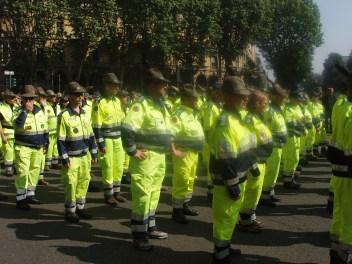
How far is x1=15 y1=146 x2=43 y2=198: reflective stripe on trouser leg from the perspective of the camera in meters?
9.53

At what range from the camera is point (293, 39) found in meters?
66.3

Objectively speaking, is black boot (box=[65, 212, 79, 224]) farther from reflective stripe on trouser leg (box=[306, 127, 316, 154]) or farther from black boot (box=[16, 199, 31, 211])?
reflective stripe on trouser leg (box=[306, 127, 316, 154])

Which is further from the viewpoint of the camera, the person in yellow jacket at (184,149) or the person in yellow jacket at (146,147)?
the person in yellow jacket at (184,149)

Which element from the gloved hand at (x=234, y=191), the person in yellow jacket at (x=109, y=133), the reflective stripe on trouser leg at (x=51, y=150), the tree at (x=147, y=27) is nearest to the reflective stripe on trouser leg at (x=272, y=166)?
the person in yellow jacket at (x=109, y=133)

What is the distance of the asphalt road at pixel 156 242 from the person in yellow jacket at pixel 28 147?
0.34m

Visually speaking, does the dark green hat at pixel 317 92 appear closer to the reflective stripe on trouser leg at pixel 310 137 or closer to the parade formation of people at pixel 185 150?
the reflective stripe on trouser leg at pixel 310 137

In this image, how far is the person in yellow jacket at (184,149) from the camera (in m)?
8.37

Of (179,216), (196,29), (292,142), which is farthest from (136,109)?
(196,29)

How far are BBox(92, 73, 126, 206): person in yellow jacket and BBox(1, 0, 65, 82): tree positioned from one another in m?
26.2

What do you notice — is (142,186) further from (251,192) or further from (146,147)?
(251,192)

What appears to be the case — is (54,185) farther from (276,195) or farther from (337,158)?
(337,158)

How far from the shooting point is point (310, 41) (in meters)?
65.8

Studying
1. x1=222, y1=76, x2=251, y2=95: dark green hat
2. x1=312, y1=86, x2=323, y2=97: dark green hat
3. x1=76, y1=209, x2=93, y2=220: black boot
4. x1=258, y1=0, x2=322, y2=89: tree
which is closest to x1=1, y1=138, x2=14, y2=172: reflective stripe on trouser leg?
x1=76, y1=209, x2=93, y2=220: black boot

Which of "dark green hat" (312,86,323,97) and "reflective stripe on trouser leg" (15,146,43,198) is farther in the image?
"dark green hat" (312,86,323,97)
